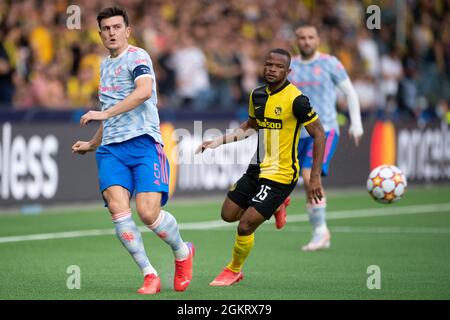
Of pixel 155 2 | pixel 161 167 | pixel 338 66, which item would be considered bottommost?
pixel 161 167

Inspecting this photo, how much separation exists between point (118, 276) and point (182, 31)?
11430 mm

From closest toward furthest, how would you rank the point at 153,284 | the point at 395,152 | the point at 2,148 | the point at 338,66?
1. the point at 153,284
2. the point at 338,66
3. the point at 2,148
4. the point at 395,152

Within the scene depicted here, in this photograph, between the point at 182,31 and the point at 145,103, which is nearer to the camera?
the point at 145,103

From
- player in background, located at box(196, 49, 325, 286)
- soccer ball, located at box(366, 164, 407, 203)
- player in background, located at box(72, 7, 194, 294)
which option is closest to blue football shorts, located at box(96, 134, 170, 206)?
player in background, located at box(72, 7, 194, 294)

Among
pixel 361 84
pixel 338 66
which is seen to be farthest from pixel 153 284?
pixel 361 84

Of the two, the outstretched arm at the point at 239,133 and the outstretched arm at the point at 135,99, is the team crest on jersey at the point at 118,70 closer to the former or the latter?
the outstretched arm at the point at 135,99

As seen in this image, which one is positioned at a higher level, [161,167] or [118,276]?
[161,167]

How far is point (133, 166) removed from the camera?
964 centimetres

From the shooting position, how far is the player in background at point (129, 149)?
9508 mm

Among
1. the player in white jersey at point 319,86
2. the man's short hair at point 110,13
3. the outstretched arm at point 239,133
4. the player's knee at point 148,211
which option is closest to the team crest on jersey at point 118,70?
the man's short hair at point 110,13

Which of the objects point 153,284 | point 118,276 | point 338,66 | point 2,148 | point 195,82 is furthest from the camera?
point 195,82

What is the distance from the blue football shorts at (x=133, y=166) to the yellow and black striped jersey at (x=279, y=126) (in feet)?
3.98

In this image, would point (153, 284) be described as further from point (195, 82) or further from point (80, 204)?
point (195, 82)

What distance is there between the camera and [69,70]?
19.2 metres
